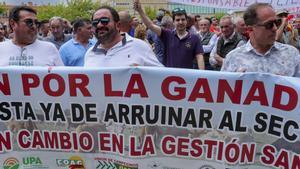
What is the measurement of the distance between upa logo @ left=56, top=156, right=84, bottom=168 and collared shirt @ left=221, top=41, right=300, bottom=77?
1274 mm

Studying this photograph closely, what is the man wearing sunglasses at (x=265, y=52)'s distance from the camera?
12.1ft

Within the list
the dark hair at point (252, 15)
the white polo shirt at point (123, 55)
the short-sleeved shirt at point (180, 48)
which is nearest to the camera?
the dark hair at point (252, 15)

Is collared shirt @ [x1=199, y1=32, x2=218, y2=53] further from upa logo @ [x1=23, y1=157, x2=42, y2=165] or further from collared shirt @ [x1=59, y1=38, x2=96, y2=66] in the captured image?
upa logo @ [x1=23, y1=157, x2=42, y2=165]

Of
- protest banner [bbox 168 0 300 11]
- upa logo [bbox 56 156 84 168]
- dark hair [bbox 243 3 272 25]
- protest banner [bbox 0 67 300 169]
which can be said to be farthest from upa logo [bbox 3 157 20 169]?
protest banner [bbox 168 0 300 11]

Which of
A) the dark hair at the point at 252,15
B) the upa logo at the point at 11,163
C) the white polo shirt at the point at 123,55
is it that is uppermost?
the dark hair at the point at 252,15

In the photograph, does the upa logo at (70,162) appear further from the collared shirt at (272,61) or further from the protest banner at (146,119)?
the collared shirt at (272,61)

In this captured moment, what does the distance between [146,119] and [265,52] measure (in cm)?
102

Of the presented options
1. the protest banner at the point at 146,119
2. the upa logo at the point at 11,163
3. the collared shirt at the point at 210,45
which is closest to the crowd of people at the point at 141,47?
the protest banner at the point at 146,119

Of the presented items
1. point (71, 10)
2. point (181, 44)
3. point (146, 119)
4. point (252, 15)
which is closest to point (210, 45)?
point (181, 44)

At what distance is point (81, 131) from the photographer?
363cm

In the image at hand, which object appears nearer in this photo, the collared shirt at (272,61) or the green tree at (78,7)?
the collared shirt at (272,61)

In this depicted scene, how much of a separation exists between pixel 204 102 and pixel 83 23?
4118 millimetres

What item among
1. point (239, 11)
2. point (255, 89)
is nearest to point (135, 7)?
point (255, 89)

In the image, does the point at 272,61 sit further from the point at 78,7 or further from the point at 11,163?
the point at 78,7
